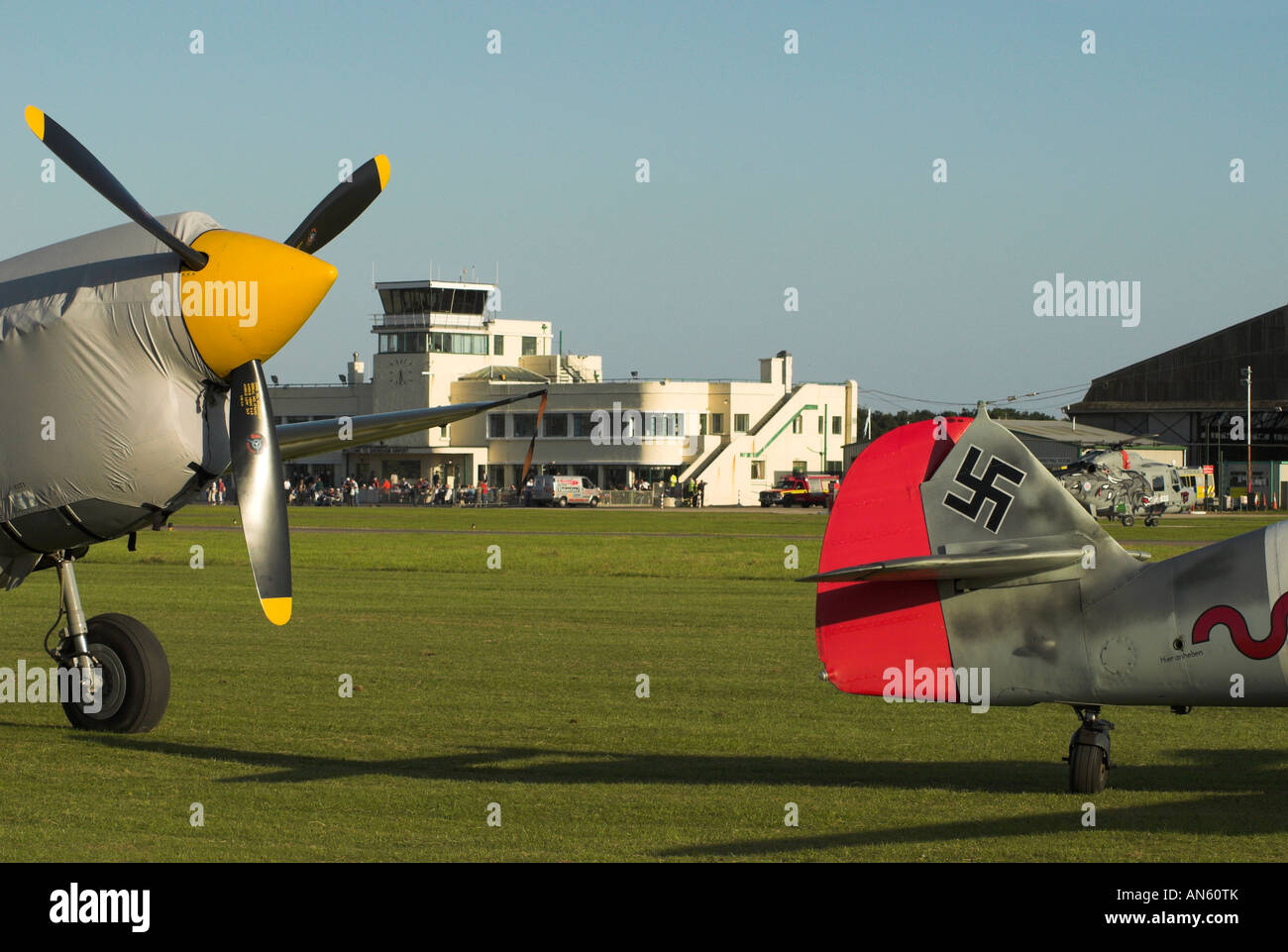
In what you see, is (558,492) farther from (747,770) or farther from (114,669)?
(747,770)

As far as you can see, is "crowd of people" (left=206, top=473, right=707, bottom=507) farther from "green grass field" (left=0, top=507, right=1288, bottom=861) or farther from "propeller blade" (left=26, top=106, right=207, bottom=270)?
"propeller blade" (left=26, top=106, right=207, bottom=270)

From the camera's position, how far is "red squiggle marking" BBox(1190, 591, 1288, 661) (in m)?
8.62

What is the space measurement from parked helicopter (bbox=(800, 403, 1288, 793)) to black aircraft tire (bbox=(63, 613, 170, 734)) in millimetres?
6301

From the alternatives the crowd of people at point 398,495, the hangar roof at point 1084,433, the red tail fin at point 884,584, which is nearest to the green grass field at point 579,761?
the red tail fin at point 884,584

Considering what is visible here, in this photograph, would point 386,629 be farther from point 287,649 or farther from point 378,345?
point 378,345

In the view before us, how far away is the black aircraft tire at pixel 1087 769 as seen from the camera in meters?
9.56

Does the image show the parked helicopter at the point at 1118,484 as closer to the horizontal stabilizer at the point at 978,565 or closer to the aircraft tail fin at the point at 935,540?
the aircraft tail fin at the point at 935,540

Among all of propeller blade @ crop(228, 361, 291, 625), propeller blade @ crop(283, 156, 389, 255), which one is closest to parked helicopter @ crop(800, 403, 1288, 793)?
propeller blade @ crop(228, 361, 291, 625)

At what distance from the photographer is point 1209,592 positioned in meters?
8.91

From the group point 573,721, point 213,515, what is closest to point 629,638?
point 573,721

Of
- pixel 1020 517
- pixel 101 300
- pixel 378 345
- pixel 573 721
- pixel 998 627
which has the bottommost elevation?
pixel 573 721

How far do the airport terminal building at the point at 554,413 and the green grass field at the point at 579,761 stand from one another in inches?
3093
